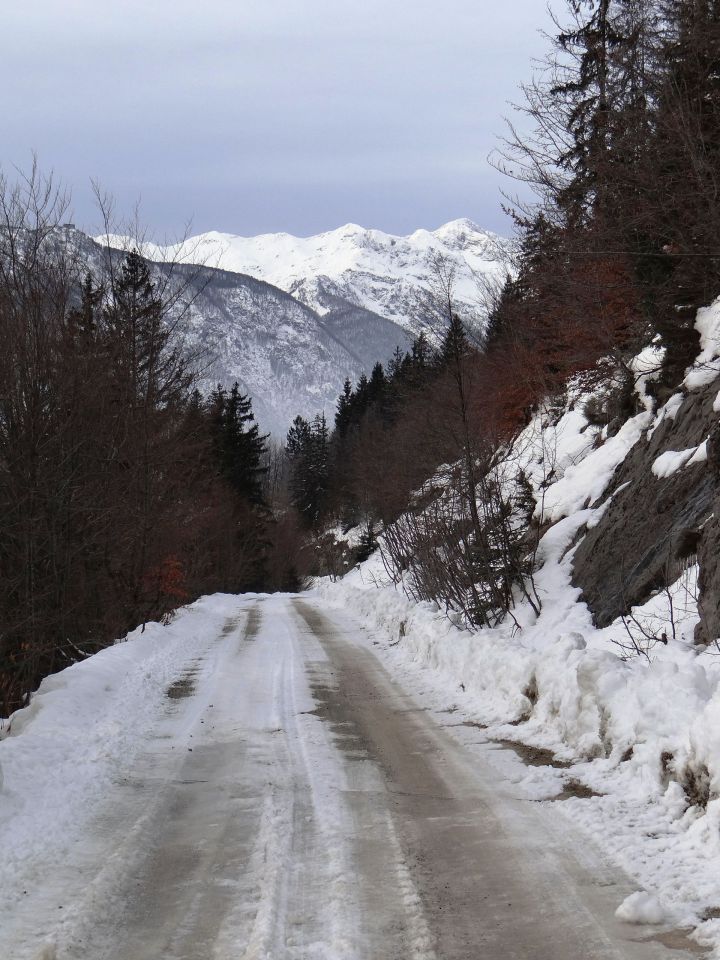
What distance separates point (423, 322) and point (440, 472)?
3.04 m

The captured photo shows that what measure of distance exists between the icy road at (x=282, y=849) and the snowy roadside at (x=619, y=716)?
0.92 ft

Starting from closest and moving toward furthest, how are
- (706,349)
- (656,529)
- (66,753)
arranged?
(66,753)
(656,529)
(706,349)

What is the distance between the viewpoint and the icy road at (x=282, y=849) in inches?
150

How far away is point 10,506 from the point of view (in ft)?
36.1

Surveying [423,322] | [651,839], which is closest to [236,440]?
[423,322]

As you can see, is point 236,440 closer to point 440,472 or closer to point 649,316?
point 440,472

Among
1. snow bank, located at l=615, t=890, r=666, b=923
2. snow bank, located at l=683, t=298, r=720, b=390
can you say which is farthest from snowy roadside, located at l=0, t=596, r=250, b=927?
snow bank, located at l=683, t=298, r=720, b=390

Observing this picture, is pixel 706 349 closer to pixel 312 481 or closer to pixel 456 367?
pixel 456 367

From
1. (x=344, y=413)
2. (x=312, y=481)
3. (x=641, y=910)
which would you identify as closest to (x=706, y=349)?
(x=641, y=910)

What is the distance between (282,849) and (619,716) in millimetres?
2973

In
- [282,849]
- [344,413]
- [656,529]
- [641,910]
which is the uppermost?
[344,413]

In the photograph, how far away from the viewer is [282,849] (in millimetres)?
4980

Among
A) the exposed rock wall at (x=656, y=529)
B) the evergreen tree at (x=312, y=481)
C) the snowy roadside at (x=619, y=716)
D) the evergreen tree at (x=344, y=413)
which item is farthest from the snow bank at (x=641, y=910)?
the evergreen tree at (x=344, y=413)

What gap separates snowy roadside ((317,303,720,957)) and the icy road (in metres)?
0.28
